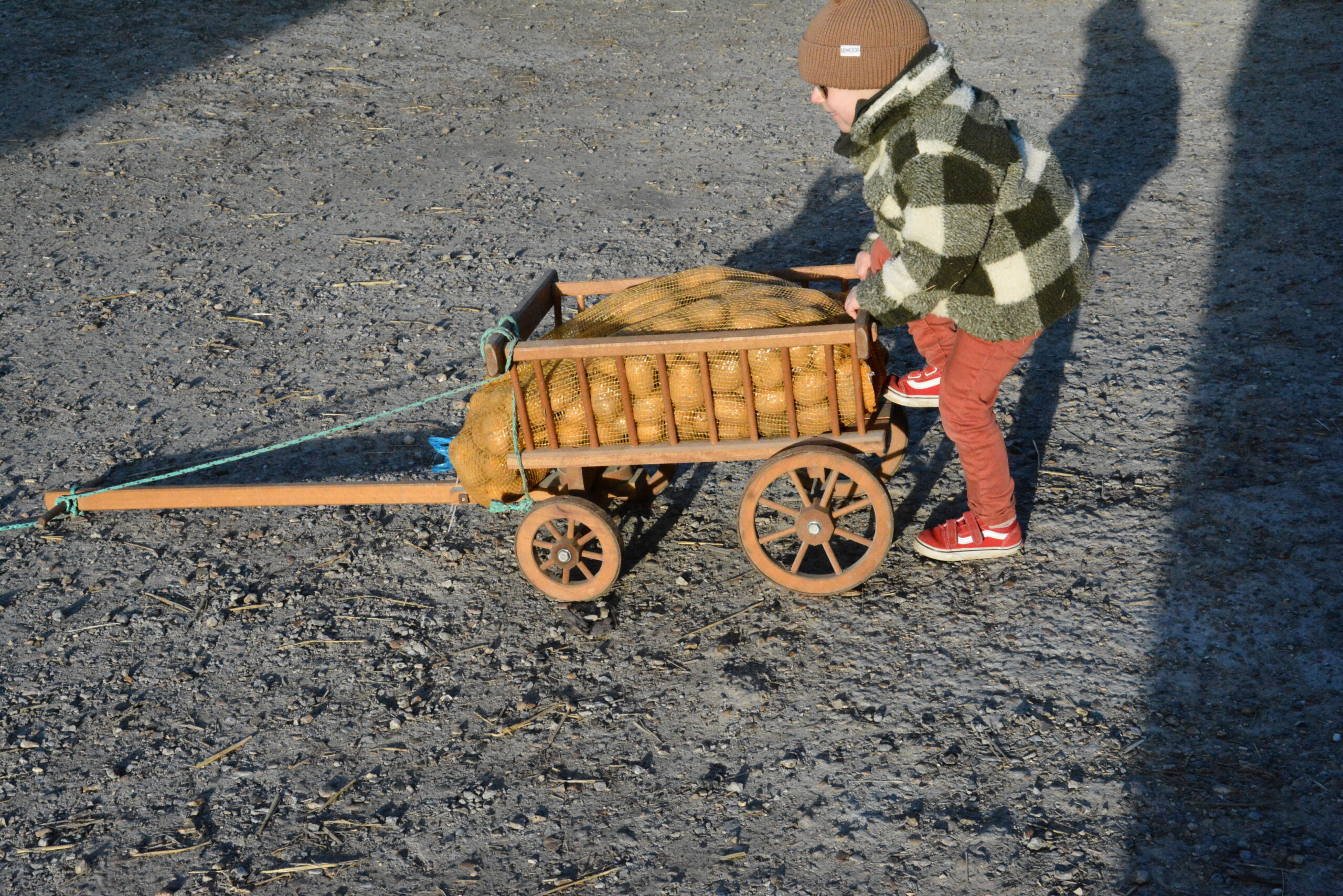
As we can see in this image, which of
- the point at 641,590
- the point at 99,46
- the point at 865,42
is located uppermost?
the point at 99,46

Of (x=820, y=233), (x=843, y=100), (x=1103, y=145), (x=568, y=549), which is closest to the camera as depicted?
(x=843, y=100)

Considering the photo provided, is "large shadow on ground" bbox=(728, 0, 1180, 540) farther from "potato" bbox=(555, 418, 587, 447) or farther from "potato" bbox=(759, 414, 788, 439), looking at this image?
"potato" bbox=(555, 418, 587, 447)

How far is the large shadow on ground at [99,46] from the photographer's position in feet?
30.3

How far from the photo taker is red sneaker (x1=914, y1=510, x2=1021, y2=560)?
13.2ft

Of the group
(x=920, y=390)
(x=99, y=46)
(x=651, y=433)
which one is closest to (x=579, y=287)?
(x=651, y=433)

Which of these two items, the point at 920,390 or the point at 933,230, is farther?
the point at 920,390

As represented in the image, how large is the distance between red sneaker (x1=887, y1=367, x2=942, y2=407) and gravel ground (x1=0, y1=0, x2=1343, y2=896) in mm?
329

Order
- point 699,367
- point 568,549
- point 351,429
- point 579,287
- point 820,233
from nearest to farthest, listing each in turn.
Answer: point 699,367 < point 568,549 < point 579,287 < point 351,429 < point 820,233

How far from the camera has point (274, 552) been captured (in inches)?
175

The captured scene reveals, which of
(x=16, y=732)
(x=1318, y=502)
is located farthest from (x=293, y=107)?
(x=1318, y=502)

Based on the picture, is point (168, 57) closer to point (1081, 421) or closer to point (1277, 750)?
point (1081, 421)

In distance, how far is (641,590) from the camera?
4125 mm

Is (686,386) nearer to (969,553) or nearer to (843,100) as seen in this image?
(843,100)

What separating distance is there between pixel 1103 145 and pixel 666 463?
204 inches
